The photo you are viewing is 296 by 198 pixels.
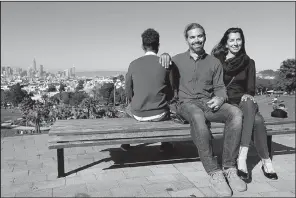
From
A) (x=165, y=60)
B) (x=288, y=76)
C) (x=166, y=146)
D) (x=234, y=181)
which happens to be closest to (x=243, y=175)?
(x=234, y=181)

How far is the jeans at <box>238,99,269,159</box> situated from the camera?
3617 millimetres

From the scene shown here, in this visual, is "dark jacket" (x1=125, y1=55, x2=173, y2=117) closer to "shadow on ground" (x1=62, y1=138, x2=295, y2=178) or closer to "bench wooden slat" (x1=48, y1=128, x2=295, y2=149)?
"bench wooden slat" (x1=48, y1=128, x2=295, y2=149)

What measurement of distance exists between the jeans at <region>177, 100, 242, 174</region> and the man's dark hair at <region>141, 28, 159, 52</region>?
103 centimetres

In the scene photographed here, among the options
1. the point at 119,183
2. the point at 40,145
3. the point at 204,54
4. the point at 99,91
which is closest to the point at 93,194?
the point at 119,183

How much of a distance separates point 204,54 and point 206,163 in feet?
4.62

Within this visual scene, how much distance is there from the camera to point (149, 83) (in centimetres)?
396

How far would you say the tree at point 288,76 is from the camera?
63.3 meters

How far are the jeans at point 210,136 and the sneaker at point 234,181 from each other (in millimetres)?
83

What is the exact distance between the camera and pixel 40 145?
5633 millimetres

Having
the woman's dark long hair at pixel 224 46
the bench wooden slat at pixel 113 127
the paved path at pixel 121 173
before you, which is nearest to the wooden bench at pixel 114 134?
the bench wooden slat at pixel 113 127

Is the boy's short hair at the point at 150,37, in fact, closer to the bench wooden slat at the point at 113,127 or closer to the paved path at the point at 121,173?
the bench wooden slat at the point at 113,127

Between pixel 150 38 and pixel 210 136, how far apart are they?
59.2 inches

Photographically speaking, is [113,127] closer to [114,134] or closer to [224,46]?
[114,134]

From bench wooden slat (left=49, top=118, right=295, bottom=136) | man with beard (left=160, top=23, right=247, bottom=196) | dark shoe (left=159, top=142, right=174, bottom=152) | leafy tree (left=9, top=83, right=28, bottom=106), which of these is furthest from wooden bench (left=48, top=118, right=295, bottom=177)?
leafy tree (left=9, top=83, right=28, bottom=106)
